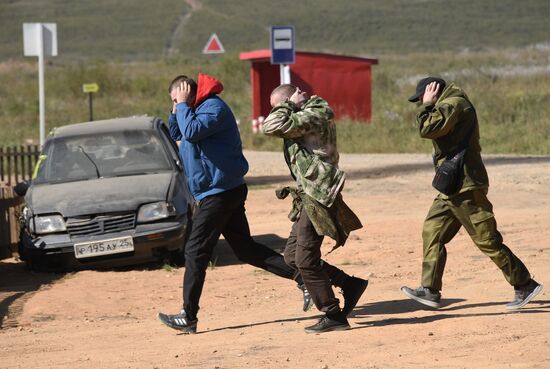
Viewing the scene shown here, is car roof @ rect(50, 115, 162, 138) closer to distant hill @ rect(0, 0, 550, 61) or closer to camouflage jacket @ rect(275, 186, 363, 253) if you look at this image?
camouflage jacket @ rect(275, 186, 363, 253)

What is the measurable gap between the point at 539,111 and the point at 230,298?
2291cm

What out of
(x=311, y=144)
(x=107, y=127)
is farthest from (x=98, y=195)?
(x=311, y=144)

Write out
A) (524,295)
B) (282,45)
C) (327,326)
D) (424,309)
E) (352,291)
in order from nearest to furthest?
(327,326)
(352,291)
(524,295)
(424,309)
(282,45)

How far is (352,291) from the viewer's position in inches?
327

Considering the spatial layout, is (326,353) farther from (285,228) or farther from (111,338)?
(285,228)

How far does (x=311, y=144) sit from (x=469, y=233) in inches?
54.8

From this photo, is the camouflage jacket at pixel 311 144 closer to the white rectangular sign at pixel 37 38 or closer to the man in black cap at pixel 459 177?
the man in black cap at pixel 459 177

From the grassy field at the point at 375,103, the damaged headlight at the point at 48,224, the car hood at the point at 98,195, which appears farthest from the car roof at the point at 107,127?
the grassy field at the point at 375,103

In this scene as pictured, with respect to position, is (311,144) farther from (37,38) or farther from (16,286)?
(37,38)

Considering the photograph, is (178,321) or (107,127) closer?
(178,321)

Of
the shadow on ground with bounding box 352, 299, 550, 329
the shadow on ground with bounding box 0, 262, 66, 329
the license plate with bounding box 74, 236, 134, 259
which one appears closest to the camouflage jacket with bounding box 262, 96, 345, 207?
the shadow on ground with bounding box 352, 299, 550, 329

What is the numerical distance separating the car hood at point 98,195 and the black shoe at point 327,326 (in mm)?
4022

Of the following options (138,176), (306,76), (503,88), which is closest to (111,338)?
(138,176)

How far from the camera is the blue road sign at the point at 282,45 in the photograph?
909 inches
